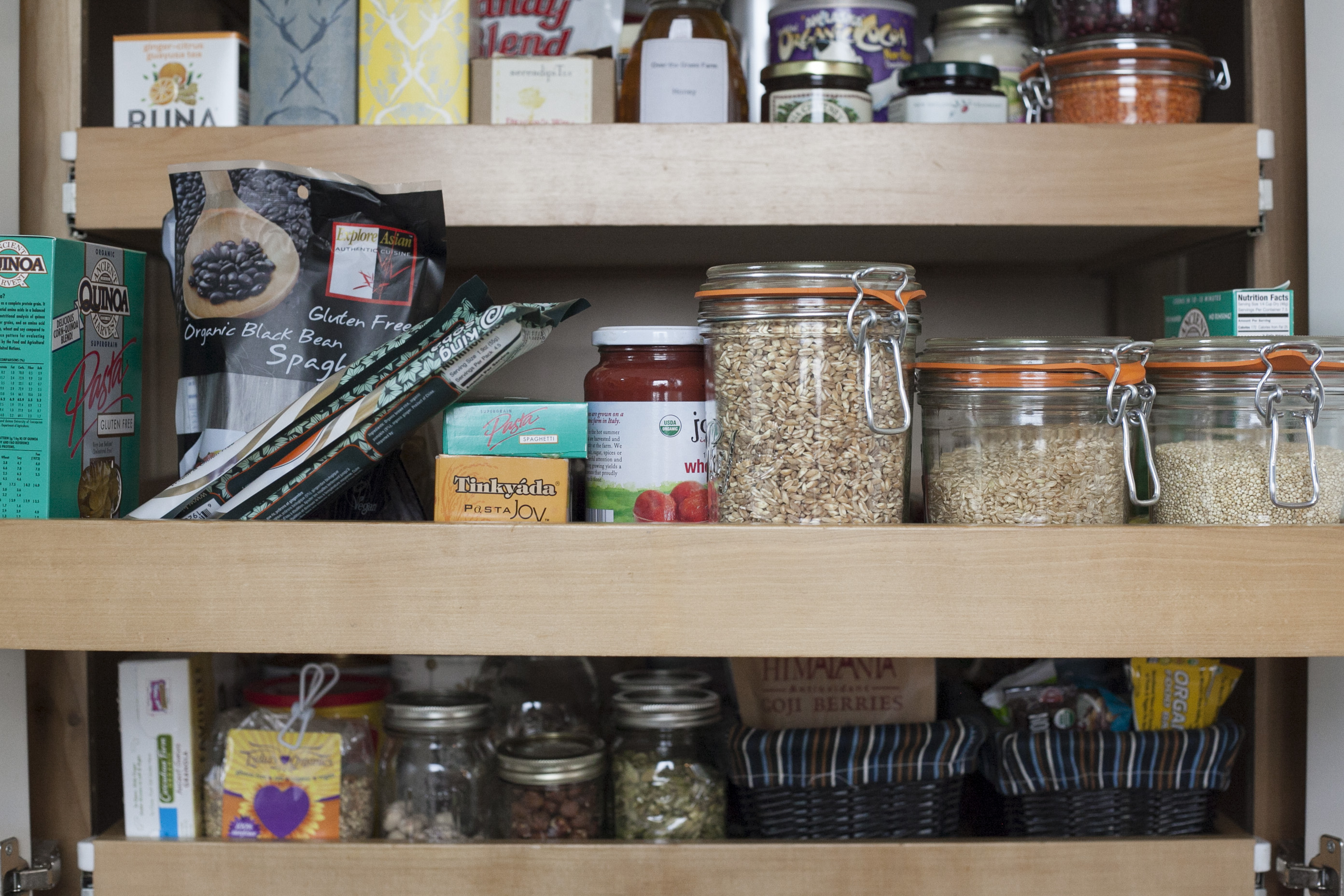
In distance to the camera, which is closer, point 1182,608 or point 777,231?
point 1182,608

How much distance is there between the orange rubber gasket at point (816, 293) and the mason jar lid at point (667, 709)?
14.7 inches

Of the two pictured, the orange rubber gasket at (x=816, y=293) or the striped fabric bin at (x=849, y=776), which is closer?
the orange rubber gasket at (x=816, y=293)

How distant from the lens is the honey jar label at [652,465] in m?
0.75

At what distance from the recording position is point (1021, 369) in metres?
0.73

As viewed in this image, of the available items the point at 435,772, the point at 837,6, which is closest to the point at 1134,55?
the point at 837,6

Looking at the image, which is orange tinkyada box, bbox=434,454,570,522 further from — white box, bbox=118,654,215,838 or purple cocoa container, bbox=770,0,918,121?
purple cocoa container, bbox=770,0,918,121

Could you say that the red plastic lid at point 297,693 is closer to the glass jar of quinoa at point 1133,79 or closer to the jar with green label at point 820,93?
the jar with green label at point 820,93

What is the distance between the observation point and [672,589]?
67 centimetres

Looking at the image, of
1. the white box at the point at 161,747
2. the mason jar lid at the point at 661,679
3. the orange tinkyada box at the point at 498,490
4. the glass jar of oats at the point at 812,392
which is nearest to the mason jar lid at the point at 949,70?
the glass jar of oats at the point at 812,392

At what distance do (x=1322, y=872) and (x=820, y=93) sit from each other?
2.56 feet

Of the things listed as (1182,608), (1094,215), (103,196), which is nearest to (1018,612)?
(1182,608)

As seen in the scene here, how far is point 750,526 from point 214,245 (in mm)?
450

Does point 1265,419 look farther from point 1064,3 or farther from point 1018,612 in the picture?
point 1064,3

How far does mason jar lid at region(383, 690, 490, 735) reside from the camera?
87 centimetres
